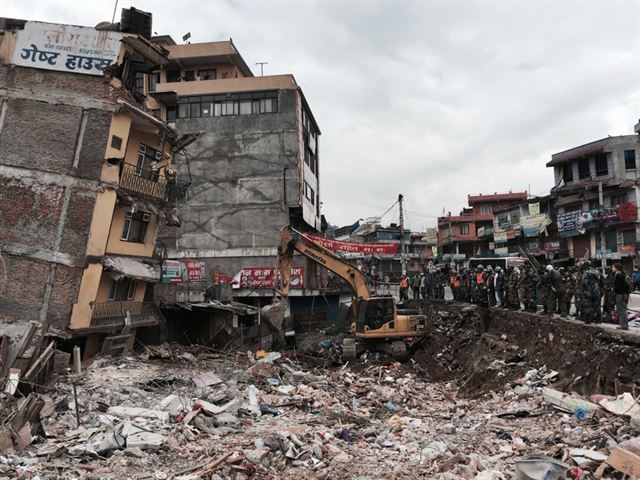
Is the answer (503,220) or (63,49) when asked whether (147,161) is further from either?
(503,220)

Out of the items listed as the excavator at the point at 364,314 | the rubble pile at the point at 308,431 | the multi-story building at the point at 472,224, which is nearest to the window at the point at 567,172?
the multi-story building at the point at 472,224

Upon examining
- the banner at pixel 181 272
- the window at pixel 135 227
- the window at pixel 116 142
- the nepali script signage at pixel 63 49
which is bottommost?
the banner at pixel 181 272

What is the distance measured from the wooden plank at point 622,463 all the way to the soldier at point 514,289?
11.9 meters

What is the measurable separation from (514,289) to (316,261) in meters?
7.38

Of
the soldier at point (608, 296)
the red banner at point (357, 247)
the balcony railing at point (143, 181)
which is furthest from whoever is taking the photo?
the red banner at point (357, 247)

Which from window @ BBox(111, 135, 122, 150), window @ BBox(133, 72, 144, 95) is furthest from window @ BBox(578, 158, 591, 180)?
window @ BBox(111, 135, 122, 150)

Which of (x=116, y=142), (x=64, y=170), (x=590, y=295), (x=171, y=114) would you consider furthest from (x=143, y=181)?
(x=171, y=114)

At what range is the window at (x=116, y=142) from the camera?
1720 centimetres

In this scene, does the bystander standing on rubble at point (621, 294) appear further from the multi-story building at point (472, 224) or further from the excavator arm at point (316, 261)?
the multi-story building at point (472, 224)

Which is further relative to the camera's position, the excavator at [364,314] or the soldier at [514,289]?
the excavator at [364,314]

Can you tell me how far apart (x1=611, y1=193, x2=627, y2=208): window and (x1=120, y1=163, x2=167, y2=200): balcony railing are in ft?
98.2

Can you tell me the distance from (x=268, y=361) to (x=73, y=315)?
21.4 ft

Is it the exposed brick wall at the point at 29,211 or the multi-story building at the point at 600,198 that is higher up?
the multi-story building at the point at 600,198

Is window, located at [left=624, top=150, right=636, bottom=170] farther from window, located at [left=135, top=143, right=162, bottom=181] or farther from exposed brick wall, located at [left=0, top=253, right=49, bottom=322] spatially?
exposed brick wall, located at [left=0, top=253, right=49, bottom=322]
